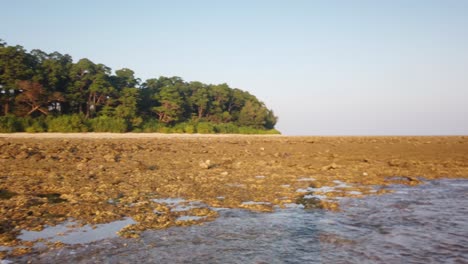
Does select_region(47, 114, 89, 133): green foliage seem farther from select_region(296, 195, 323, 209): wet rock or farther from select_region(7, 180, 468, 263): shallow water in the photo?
select_region(7, 180, 468, 263): shallow water

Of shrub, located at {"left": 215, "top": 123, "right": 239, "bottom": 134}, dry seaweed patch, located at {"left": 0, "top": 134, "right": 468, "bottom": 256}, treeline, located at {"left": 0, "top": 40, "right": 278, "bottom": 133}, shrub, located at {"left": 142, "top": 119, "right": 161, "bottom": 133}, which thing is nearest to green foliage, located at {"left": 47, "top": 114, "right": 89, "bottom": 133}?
treeline, located at {"left": 0, "top": 40, "right": 278, "bottom": 133}

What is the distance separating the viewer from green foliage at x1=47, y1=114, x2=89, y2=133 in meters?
31.0

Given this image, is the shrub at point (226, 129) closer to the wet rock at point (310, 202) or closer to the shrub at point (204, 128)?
the shrub at point (204, 128)

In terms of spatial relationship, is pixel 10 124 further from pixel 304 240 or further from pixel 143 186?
pixel 304 240

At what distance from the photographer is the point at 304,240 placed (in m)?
4.36

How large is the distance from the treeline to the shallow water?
2866 cm

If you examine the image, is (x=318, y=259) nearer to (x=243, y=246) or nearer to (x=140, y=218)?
(x=243, y=246)

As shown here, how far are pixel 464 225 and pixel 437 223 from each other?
34 centimetres

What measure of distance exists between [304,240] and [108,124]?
113 feet

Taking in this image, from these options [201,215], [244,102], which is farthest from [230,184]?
[244,102]

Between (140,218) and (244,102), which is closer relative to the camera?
(140,218)

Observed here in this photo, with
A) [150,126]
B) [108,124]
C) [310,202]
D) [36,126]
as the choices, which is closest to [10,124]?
[36,126]

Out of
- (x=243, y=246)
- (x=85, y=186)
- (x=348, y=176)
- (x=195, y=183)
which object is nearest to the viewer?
(x=243, y=246)

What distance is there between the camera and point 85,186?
762 centimetres
